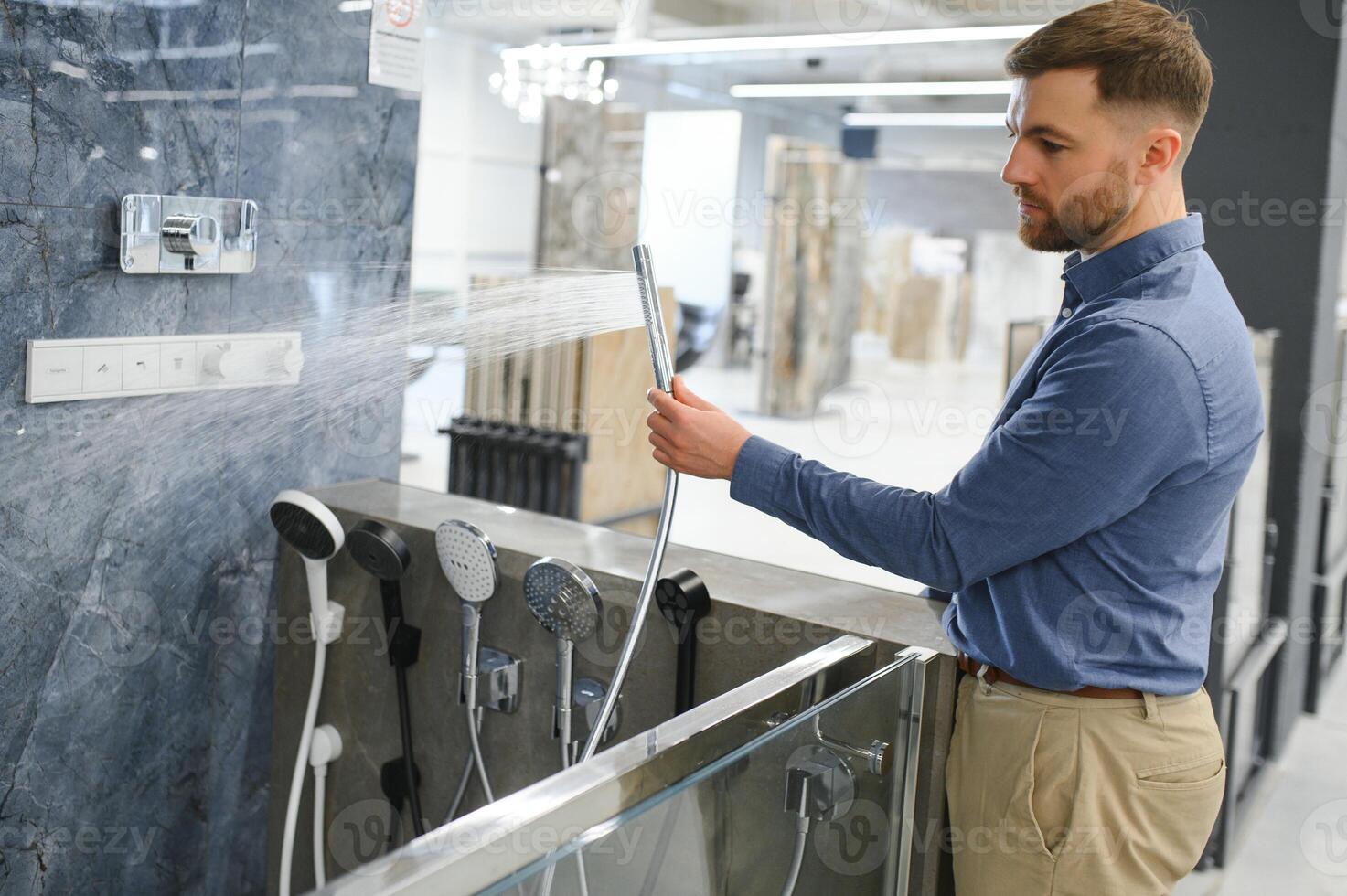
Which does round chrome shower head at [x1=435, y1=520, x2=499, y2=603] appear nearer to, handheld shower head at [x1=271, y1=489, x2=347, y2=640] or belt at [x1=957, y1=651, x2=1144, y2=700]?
handheld shower head at [x1=271, y1=489, x2=347, y2=640]

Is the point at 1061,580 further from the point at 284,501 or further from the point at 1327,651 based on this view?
the point at 1327,651

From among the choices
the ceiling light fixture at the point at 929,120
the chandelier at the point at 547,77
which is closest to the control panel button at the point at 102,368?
the chandelier at the point at 547,77

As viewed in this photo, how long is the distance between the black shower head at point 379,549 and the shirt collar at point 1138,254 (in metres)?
1.03

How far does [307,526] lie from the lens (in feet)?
5.90

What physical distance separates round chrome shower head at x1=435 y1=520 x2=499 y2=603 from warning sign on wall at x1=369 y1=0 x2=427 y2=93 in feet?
2.58

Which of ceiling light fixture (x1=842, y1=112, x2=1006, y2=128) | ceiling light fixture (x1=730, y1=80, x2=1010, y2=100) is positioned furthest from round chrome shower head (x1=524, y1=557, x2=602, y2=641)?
ceiling light fixture (x1=842, y1=112, x2=1006, y2=128)

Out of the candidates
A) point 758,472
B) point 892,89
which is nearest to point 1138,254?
point 758,472

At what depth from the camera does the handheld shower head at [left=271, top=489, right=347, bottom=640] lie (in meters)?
1.79

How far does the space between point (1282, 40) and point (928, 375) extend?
748 centimetres

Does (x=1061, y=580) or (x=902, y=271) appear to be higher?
(x=902, y=271)

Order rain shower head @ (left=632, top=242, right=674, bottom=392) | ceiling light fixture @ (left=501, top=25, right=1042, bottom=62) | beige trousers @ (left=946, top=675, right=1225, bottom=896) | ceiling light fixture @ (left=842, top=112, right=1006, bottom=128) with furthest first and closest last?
ceiling light fixture @ (left=842, top=112, right=1006, bottom=128)
ceiling light fixture @ (left=501, top=25, right=1042, bottom=62)
rain shower head @ (left=632, top=242, right=674, bottom=392)
beige trousers @ (left=946, top=675, right=1225, bottom=896)

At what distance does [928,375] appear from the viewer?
10180 millimetres

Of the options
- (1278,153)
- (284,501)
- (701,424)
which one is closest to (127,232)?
(284,501)

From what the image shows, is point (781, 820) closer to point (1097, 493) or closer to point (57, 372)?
point (1097, 493)
